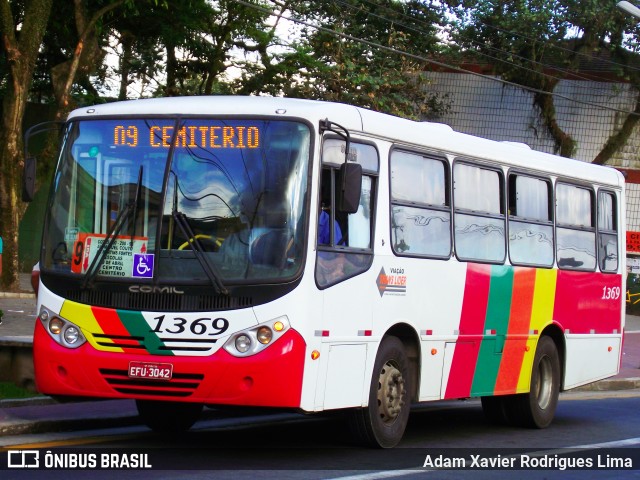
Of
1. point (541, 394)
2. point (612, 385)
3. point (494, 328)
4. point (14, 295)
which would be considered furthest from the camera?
point (14, 295)

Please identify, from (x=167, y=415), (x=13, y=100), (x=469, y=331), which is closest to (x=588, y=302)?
(x=469, y=331)

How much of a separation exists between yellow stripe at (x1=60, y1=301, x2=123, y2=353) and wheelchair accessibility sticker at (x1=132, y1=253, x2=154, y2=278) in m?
0.49

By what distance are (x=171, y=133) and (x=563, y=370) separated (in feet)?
21.1

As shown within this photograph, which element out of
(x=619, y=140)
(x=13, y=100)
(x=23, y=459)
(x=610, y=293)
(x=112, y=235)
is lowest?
(x=23, y=459)

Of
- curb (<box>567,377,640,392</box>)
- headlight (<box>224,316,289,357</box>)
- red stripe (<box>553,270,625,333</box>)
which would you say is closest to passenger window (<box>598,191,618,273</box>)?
red stripe (<box>553,270,625,333</box>)

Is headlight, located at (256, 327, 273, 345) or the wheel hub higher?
headlight, located at (256, 327, 273, 345)

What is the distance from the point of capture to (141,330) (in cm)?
943

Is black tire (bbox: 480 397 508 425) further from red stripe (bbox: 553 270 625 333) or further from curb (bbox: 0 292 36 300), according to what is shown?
curb (bbox: 0 292 36 300)

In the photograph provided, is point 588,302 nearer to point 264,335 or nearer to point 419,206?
point 419,206

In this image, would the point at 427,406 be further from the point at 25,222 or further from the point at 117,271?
the point at 25,222

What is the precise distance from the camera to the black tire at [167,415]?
35.8ft

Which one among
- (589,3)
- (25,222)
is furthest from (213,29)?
(589,3)

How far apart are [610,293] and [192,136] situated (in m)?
7.48

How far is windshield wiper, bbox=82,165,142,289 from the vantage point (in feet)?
31.7
